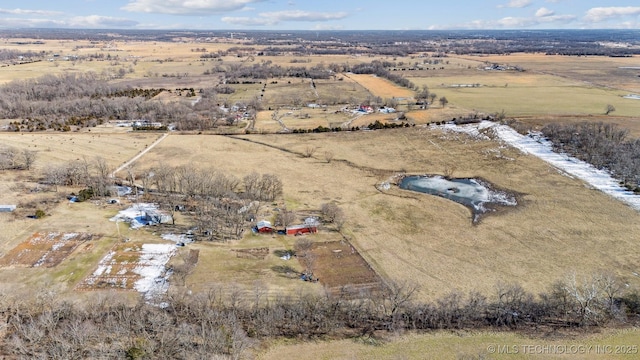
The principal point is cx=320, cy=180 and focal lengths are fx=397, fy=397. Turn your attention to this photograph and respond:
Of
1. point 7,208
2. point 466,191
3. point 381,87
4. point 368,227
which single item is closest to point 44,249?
point 7,208

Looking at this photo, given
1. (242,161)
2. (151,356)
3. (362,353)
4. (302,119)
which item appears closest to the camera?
(151,356)

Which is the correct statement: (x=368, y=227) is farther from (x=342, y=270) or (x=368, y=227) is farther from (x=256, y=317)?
(x=256, y=317)

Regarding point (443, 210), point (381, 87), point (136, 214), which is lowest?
point (443, 210)

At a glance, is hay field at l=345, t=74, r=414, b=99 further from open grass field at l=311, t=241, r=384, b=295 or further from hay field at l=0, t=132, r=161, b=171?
open grass field at l=311, t=241, r=384, b=295

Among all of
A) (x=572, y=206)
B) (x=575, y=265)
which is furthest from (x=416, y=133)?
(x=575, y=265)

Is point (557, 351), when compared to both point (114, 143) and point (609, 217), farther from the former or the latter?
point (114, 143)
